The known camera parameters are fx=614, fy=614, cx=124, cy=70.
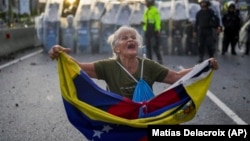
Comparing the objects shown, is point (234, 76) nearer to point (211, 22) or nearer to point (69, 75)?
point (211, 22)

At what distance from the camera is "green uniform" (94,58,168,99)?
5234 mm

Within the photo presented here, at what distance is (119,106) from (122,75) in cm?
45

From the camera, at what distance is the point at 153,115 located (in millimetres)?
4855

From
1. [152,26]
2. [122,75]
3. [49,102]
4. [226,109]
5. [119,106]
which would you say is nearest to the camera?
[119,106]

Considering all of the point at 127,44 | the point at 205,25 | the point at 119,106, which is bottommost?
the point at 205,25

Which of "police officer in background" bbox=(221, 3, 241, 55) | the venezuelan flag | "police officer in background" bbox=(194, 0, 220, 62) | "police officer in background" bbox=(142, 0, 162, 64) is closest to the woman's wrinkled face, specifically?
the venezuelan flag

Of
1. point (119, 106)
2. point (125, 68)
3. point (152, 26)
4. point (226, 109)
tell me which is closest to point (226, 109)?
point (226, 109)

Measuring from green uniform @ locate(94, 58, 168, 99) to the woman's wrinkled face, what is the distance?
13 cm

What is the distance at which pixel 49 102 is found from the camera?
10891 mm

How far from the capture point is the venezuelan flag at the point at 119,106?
4.71 metres

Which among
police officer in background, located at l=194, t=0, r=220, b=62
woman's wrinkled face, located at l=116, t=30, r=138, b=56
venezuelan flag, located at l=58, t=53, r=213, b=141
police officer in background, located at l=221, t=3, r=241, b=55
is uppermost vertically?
woman's wrinkled face, located at l=116, t=30, r=138, b=56

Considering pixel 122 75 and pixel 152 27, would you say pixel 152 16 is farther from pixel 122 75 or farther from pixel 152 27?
pixel 122 75

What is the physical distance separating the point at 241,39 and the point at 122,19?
477 cm

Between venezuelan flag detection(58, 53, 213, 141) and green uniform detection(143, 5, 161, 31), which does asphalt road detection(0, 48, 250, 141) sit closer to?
green uniform detection(143, 5, 161, 31)
